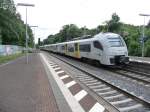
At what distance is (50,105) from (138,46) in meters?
54.4

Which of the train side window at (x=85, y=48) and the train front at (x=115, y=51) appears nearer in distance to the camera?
the train front at (x=115, y=51)

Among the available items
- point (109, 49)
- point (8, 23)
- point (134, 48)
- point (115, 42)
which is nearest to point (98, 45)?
point (115, 42)

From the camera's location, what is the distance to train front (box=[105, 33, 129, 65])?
87.4ft

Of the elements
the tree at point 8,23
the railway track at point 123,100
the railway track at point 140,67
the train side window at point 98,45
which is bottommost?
the railway track at point 123,100

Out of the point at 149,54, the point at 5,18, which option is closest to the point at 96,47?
the point at 149,54

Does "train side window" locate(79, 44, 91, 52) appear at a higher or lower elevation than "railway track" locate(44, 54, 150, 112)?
higher

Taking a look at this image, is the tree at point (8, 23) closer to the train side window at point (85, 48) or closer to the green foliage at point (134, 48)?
the green foliage at point (134, 48)

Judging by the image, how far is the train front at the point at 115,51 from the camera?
87.4 ft

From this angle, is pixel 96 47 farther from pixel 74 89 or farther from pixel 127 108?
pixel 127 108

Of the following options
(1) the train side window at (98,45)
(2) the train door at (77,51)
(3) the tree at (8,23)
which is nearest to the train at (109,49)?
(1) the train side window at (98,45)

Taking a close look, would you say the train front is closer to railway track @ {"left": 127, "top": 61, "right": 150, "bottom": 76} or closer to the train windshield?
the train windshield

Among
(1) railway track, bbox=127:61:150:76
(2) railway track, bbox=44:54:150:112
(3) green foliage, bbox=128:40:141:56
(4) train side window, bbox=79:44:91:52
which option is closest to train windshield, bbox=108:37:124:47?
(1) railway track, bbox=127:61:150:76

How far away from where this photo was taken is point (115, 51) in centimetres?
2688

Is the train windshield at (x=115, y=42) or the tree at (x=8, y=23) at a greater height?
the tree at (x=8, y=23)
